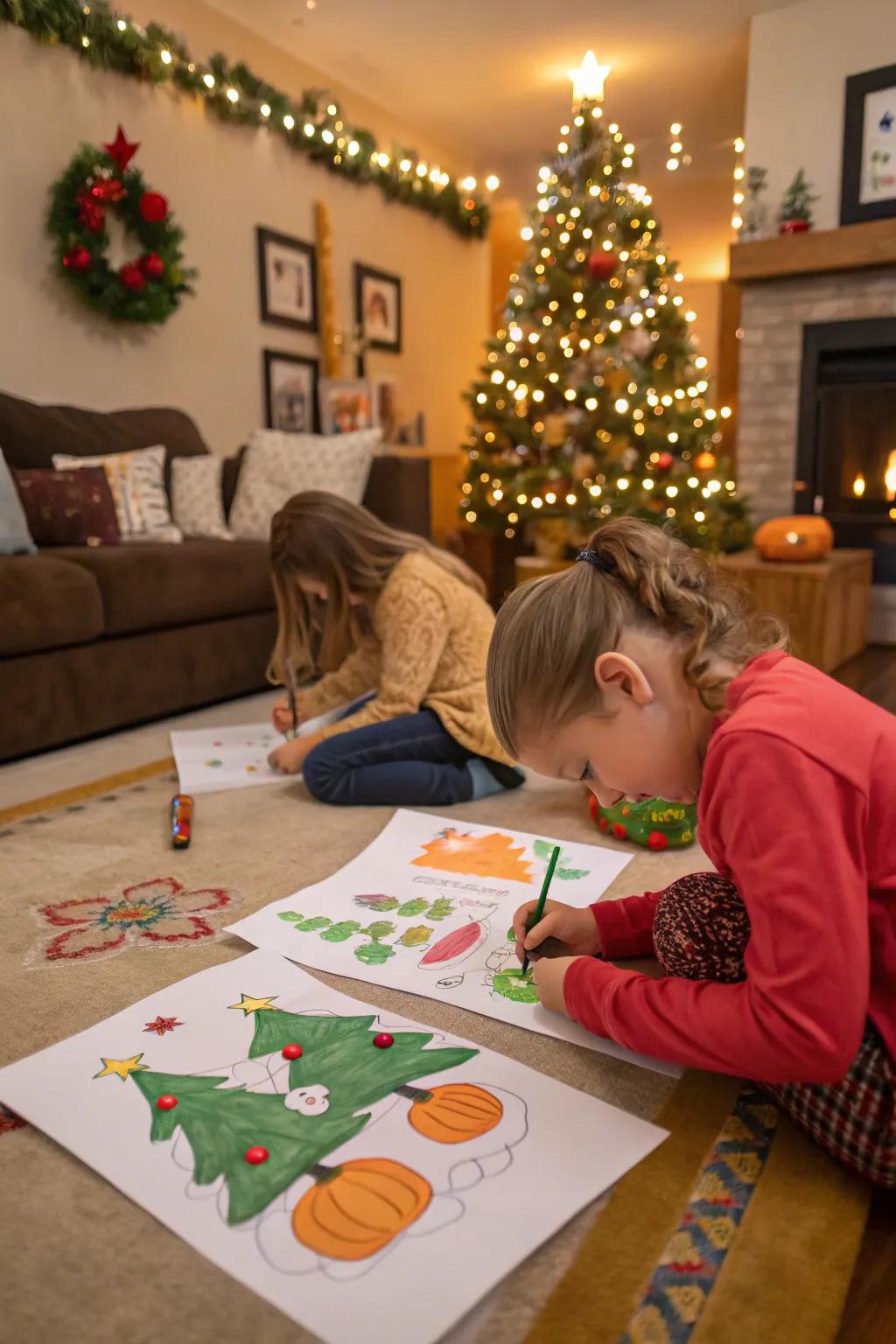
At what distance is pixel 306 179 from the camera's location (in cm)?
422

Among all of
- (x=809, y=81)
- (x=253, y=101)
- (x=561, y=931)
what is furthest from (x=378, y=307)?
(x=561, y=931)

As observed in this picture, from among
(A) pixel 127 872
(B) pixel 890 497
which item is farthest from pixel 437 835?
(B) pixel 890 497

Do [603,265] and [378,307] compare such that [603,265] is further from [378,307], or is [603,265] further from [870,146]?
[378,307]

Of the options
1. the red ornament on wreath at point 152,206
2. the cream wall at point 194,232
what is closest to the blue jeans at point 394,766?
the cream wall at point 194,232

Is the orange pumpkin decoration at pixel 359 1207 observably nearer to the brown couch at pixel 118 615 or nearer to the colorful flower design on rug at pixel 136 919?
the colorful flower design on rug at pixel 136 919

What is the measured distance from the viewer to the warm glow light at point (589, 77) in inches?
161

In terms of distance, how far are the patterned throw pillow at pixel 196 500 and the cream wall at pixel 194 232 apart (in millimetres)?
545

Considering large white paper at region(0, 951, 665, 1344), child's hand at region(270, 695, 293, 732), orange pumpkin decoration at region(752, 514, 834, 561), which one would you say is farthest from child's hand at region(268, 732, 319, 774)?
orange pumpkin decoration at region(752, 514, 834, 561)

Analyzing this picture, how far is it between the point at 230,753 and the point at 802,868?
154cm

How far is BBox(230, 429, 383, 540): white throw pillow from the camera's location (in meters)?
3.11

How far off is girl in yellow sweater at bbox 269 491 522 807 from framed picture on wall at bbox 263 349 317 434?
2.56 meters

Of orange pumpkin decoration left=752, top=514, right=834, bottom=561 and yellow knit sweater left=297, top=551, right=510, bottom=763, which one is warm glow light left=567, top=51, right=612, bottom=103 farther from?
yellow knit sweater left=297, top=551, right=510, bottom=763

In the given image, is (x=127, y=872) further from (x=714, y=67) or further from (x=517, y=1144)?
(x=714, y=67)

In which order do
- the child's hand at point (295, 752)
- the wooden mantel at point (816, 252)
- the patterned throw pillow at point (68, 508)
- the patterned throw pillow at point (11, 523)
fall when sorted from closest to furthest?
1. the child's hand at point (295, 752)
2. the patterned throw pillow at point (11, 523)
3. the patterned throw pillow at point (68, 508)
4. the wooden mantel at point (816, 252)
